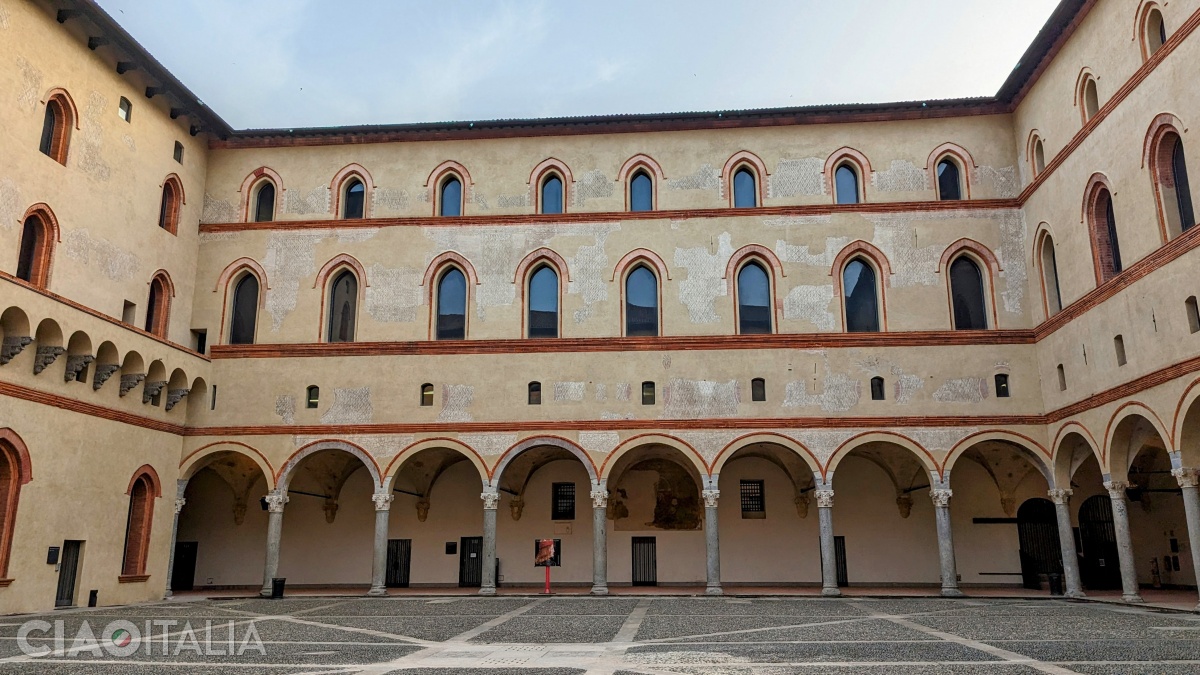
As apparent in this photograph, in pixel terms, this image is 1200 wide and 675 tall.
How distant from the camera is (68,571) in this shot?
21.4 metres

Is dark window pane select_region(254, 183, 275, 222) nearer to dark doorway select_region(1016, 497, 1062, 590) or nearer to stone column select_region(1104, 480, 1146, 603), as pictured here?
stone column select_region(1104, 480, 1146, 603)

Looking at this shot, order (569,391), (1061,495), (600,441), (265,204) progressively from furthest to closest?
(265,204), (569,391), (600,441), (1061,495)

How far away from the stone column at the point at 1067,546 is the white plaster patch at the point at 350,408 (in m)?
18.7

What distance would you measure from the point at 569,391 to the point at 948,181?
12791 mm

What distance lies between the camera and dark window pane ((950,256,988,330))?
1011 inches

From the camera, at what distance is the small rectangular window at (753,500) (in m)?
28.6

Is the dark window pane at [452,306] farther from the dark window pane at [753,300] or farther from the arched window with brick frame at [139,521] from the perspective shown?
the arched window with brick frame at [139,521]

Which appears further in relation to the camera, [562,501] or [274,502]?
[562,501]

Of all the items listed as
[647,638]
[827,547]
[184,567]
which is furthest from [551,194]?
[184,567]

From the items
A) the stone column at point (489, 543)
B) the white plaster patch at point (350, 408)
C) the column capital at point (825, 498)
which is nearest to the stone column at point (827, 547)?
the column capital at point (825, 498)

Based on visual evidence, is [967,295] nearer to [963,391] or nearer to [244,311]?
[963,391]

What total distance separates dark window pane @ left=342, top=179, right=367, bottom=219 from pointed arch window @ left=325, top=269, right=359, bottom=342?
1919mm

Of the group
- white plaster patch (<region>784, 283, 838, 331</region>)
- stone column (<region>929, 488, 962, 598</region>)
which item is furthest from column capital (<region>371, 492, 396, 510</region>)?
stone column (<region>929, 488, 962, 598</region>)

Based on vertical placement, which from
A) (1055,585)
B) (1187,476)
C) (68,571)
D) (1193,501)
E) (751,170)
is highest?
(751,170)
